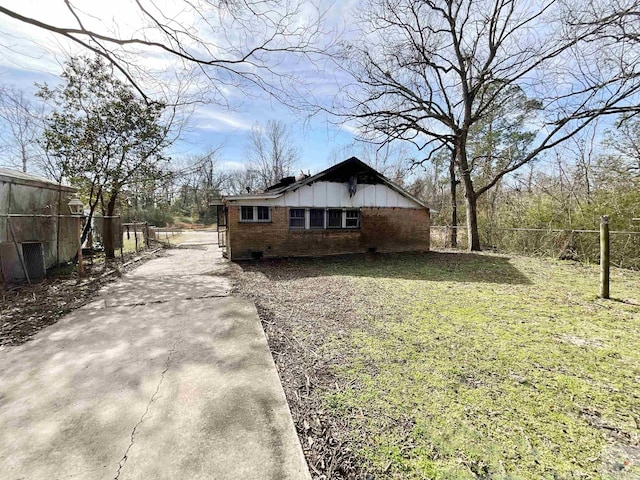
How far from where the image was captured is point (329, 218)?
39.6 feet

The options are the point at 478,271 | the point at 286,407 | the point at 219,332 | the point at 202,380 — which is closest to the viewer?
the point at 286,407

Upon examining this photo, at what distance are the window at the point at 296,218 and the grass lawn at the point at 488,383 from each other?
5493mm

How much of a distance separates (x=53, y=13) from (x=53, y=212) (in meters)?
7.97

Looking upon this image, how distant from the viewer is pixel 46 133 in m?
9.41

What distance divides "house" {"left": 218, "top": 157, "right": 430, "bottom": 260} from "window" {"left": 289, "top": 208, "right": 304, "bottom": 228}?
41mm

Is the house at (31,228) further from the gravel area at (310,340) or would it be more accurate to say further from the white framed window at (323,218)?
the white framed window at (323,218)

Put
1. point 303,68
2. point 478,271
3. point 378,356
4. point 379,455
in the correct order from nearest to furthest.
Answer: point 379,455 < point 378,356 < point 303,68 < point 478,271

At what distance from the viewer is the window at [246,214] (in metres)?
10.7

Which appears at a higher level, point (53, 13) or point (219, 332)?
point (53, 13)

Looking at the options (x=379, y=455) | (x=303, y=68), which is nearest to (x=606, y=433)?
(x=379, y=455)

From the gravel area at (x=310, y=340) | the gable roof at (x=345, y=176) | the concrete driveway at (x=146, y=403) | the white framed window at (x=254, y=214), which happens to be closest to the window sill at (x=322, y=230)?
the white framed window at (x=254, y=214)

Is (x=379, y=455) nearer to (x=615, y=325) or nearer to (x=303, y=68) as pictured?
(x=615, y=325)

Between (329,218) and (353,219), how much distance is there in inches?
45.9

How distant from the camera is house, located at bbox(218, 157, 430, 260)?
10.8 m
